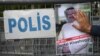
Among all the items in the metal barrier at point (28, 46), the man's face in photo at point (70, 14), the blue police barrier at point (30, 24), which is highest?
the man's face in photo at point (70, 14)

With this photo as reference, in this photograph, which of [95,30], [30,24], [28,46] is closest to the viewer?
[95,30]

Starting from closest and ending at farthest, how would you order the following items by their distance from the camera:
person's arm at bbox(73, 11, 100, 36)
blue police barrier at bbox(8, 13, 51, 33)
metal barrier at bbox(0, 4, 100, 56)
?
person's arm at bbox(73, 11, 100, 36)
blue police barrier at bbox(8, 13, 51, 33)
metal barrier at bbox(0, 4, 100, 56)

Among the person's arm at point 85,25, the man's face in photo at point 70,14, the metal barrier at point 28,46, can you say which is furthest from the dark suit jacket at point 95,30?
the metal barrier at point 28,46

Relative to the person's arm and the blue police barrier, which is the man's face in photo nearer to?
the person's arm

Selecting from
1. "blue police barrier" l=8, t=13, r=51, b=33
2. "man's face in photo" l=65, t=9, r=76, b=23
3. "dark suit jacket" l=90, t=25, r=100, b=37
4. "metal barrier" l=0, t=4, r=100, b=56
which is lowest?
"metal barrier" l=0, t=4, r=100, b=56

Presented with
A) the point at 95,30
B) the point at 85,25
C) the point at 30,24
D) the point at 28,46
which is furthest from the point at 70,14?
the point at 28,46

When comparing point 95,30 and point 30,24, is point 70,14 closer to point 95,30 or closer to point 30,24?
point 95,30

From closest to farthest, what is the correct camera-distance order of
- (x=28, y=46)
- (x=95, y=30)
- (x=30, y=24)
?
1. (x=95, y=30)
2. (x=30, y=24)
3. (x=28, y=46)

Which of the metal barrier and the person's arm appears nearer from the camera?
the person's arm

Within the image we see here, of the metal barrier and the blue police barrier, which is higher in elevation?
the blue police barrier

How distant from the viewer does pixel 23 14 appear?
4.32 meters

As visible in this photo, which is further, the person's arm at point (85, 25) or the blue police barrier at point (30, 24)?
the blue police barrier at point (30, 24)

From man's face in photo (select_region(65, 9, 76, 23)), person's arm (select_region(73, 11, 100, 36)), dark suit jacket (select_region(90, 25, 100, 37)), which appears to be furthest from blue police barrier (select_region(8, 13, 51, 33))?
dark suit jacket (select_region(90, 25, 100, 37))

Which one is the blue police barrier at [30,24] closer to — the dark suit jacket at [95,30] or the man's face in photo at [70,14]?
the man's face in photo at [70,14]
